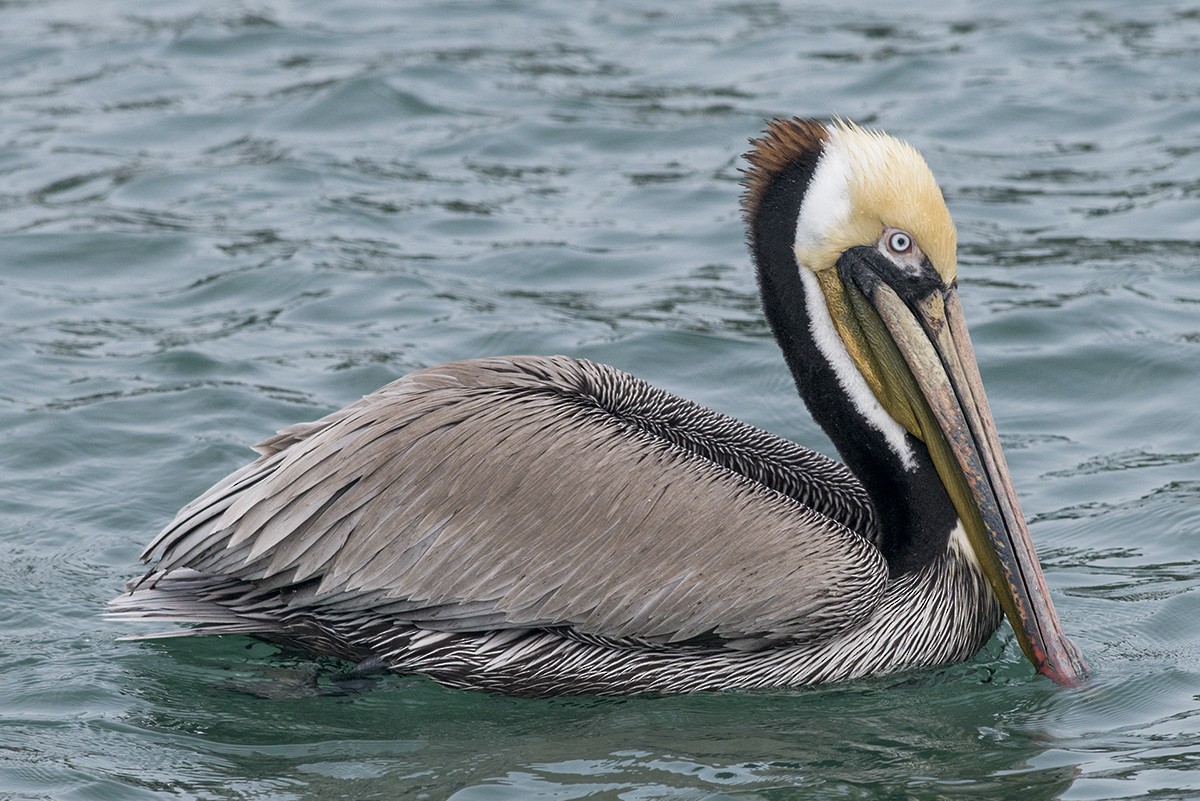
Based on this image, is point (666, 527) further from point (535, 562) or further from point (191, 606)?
point (191, 606)

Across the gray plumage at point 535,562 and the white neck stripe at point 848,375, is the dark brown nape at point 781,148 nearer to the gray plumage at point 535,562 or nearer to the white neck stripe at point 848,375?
the white neck stripe at point 848,375

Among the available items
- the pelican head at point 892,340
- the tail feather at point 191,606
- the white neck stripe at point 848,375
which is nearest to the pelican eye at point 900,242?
the pelican head at point 892,340

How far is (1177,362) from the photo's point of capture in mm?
8102

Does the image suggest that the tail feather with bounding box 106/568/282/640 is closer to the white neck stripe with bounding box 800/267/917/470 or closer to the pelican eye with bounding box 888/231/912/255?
the white neck stripe with bounding box 800/267/917/470

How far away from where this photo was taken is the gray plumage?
18.2 feet

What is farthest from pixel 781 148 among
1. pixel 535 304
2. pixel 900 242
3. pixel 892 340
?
pixel 535 304

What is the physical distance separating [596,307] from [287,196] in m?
2.29

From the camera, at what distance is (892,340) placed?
5828 mm

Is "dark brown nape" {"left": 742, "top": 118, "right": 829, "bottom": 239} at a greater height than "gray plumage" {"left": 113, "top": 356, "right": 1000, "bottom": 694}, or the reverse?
"dark brown nape" {"left": 742, "top": 118, "right": 829, "bottom": 239}

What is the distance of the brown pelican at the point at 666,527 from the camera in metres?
5.55

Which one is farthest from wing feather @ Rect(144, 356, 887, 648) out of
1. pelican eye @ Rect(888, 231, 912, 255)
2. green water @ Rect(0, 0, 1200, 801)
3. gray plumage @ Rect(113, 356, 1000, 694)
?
pelican eye @ Rect(888, 231, 912, 255)

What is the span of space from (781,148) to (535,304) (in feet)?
10.9

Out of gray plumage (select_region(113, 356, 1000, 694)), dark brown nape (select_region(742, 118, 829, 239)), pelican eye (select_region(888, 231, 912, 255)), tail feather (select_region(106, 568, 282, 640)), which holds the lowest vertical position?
tail feather (select_region(106, 568, 282, 640))

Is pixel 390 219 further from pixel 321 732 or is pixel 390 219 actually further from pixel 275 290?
pixel 321 732
